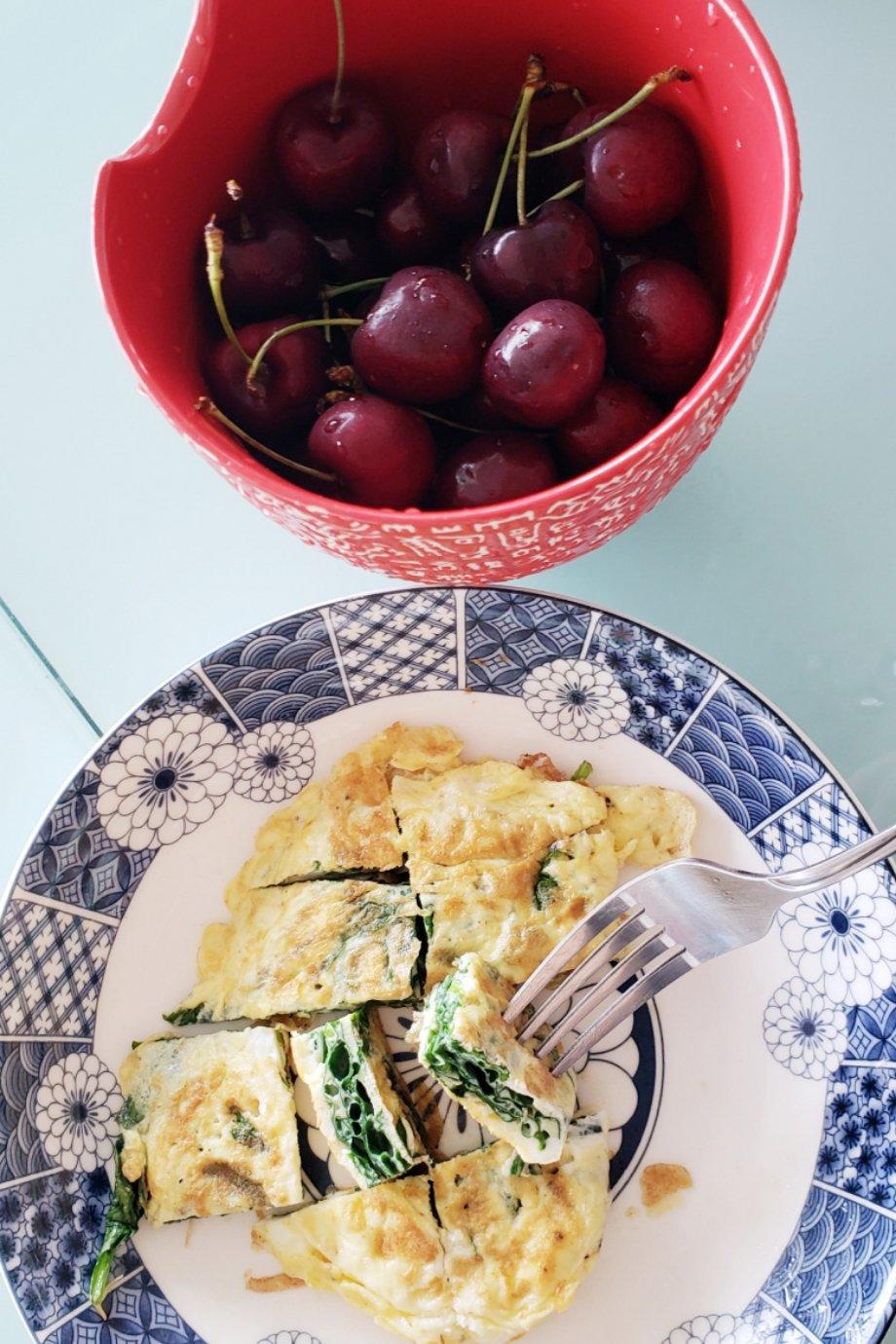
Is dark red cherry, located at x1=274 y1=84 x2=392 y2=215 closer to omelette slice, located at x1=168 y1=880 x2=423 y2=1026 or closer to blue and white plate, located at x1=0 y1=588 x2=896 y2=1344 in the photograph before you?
blue and white plate, located at x1=0 y1=588 x2=896 y2=1344

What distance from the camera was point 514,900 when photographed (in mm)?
1322

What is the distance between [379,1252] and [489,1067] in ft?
0.83

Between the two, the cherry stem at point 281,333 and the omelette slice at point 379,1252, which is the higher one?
the cherry stem at point 281,333

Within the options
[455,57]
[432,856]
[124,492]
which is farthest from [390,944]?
[455,57]

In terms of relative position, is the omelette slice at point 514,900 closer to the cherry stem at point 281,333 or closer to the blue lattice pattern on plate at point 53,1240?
the blue lattice pattern on plate at point 53,1240

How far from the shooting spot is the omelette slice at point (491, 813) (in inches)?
52.2

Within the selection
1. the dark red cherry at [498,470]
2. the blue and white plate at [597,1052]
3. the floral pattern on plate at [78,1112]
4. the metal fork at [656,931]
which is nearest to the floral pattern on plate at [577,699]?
the blue and white plate at [597,1052]

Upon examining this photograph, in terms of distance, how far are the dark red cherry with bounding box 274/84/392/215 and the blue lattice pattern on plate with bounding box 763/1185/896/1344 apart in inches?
45.1

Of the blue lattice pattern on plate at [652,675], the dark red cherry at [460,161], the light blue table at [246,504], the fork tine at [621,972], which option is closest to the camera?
the dark red cherry at [460,161]

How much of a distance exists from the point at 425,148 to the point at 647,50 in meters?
0.22

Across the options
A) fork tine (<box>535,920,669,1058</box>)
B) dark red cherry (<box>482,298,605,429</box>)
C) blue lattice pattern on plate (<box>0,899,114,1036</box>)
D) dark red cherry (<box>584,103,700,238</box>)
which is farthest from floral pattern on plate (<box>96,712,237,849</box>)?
dark red cherry (<box>584,103,700,238</box>)

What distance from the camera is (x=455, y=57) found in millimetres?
1162

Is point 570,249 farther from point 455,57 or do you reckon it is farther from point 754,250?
point 455,57

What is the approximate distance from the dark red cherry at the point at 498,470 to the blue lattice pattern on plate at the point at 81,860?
0.57 metres
